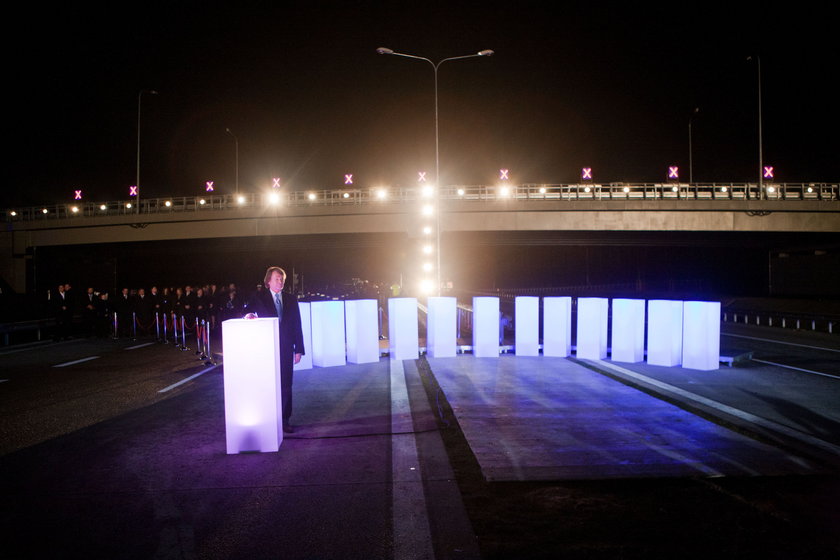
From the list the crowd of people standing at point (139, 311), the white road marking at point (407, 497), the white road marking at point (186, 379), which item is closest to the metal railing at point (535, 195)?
the crowd of people standing at point (139, 311)

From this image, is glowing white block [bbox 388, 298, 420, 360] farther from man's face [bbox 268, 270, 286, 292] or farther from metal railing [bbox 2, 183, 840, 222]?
metal railing [bbox 2, 183, 840, 222]

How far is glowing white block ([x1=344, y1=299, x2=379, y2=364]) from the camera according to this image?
11.6 m

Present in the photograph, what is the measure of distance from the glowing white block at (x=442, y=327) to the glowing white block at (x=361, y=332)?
4.28 feet

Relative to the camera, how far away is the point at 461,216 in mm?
35750

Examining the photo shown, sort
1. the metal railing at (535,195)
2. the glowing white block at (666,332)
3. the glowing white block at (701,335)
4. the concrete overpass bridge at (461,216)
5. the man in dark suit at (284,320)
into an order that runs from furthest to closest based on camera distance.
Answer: the metal railing at (535,195), the concrete overpass bridge at (461,216), the glowing white block at (666,332), the glowing white block at (701,335), the man in dark suit at (284,320)

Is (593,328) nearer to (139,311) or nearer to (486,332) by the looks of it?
(486,332)

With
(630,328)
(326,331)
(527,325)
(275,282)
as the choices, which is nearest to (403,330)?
(326,331)

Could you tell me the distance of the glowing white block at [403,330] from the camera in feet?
38.7

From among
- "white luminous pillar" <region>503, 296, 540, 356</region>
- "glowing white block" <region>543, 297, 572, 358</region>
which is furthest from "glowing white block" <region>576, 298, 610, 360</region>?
"white luminous pillar" <region>503, 296, 540, 356</region>

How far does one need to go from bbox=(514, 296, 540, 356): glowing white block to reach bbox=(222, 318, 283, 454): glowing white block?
767 cm

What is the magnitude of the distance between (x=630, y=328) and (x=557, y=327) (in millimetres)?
1543

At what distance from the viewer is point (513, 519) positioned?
12.7 ft

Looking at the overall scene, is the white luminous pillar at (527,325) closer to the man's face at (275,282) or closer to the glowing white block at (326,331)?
the glowing white block at (326,331)

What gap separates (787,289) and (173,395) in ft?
149
